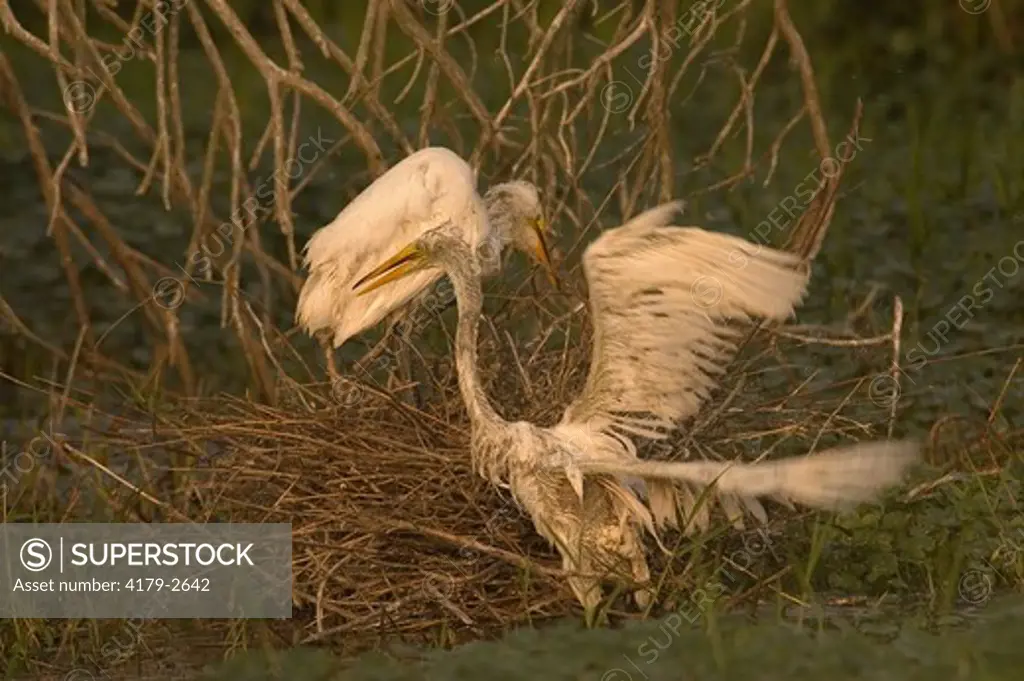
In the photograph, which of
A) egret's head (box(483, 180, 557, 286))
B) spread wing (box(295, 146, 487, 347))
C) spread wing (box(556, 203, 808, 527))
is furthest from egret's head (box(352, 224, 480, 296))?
egret's head (box(483, 180, 557, 286))

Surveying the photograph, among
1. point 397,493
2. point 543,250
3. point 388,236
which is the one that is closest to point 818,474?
point 397,493

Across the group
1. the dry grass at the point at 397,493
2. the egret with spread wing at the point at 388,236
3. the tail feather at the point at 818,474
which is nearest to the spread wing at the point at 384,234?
the egret with spread wing at the point at 388,236

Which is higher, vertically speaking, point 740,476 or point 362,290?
point 362,290

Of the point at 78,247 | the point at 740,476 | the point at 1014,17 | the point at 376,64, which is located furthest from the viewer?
the point at 1014,17

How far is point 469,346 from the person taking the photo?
6.35 m

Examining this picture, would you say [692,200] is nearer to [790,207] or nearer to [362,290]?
[790,207]

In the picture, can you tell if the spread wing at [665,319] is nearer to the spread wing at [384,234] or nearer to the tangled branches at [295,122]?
the spread wing at [384,234]

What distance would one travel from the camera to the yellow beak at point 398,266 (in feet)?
21.6

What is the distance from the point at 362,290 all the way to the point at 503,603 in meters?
0.91

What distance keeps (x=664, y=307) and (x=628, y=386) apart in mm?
219

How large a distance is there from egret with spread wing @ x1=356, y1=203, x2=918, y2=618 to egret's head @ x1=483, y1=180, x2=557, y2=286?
0.96 meters

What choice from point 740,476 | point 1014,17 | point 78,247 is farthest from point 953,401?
point 1014,17

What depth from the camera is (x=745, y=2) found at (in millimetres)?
6969

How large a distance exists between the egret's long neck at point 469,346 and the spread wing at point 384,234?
23 centimetres
